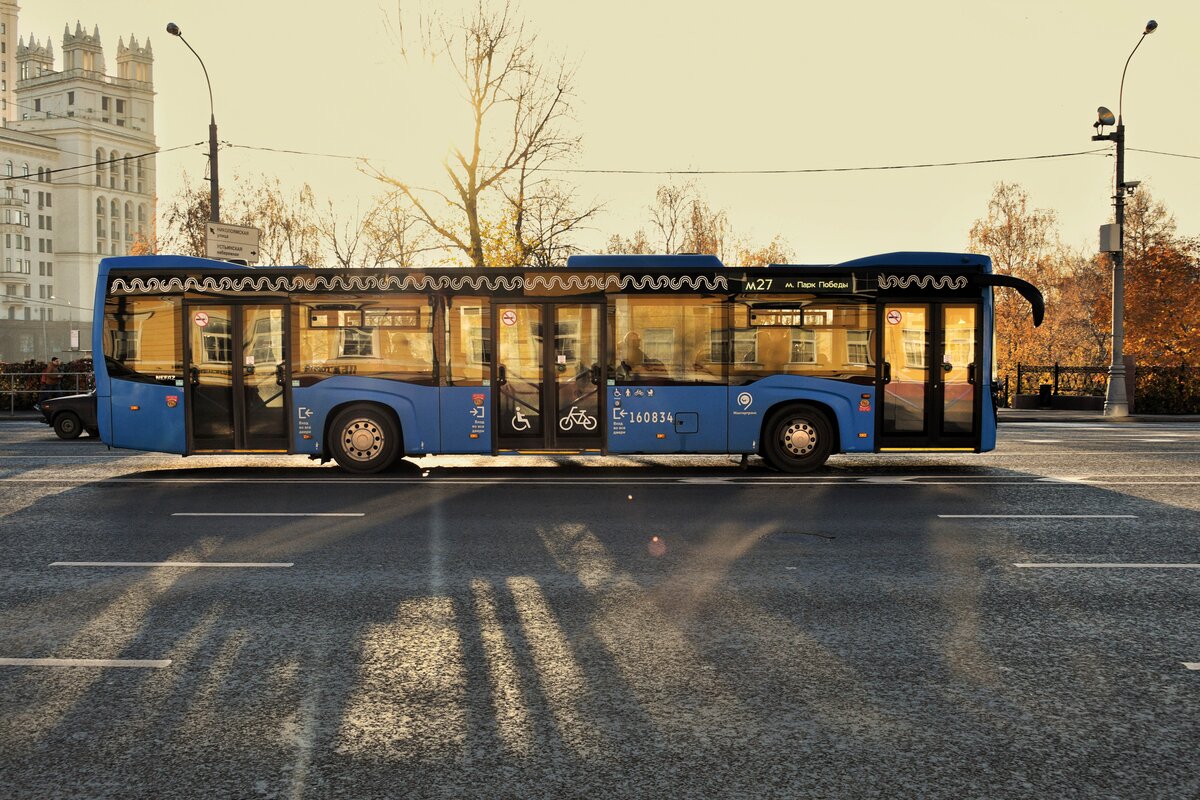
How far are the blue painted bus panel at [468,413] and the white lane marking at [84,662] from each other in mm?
9475

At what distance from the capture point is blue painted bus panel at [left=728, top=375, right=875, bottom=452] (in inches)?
587

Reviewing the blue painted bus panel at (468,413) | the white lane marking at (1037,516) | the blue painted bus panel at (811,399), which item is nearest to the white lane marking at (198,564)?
the white lane marking at (1037,516)

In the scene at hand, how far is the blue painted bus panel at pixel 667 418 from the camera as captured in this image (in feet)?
48.9

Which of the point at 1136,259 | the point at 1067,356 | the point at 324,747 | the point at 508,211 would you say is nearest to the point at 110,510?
the point at 324,747

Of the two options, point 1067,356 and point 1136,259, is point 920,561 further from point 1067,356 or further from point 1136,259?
point 1067,356

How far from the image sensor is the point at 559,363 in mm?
15039

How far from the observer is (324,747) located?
168 inches

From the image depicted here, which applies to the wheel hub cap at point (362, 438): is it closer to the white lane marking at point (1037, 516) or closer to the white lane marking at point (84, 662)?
the white lane marking at point (1037, 516)

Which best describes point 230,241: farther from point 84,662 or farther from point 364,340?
point 84,662

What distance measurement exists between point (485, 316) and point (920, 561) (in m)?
8.40

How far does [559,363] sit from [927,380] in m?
5.35

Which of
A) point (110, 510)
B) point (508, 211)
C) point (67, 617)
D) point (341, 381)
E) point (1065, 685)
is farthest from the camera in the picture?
point (508, 211)

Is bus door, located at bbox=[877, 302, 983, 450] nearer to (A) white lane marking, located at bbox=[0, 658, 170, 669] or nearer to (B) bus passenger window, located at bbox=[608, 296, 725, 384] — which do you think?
(B) bus passenger window, located at bbox=[608, 296, 725, 384]

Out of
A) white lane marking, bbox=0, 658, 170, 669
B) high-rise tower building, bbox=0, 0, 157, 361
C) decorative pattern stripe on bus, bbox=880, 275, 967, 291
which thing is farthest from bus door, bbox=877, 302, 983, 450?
high-rise tower building, bbox=0, 0, 157, 361
